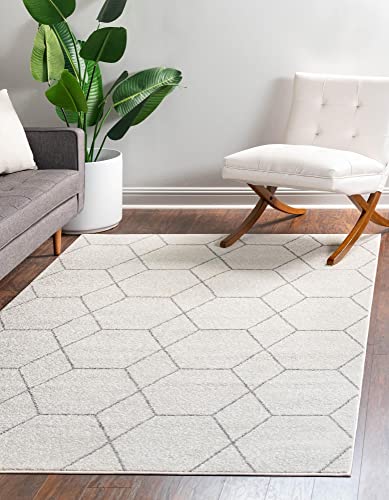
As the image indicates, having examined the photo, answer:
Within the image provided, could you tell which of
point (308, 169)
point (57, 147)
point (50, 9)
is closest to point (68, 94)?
point (57, 147)

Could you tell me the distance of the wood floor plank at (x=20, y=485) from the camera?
2033mm

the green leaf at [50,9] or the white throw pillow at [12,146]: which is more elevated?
the green leaf at [50,9]

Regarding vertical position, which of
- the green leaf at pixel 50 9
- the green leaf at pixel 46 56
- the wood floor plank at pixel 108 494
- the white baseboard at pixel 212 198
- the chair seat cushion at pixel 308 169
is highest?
the green leaf at pixel 50 9

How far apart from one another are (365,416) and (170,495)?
0.67m

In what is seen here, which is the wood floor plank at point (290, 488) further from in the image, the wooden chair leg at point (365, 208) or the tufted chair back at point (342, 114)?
the tufted chair back at point (342, 114)

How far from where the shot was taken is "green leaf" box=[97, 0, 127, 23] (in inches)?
156

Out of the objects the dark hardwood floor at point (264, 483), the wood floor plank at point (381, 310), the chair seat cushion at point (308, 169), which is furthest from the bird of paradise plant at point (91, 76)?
the dark hardwood floor at point (264, 483)

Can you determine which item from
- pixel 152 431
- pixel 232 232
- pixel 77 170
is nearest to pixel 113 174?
pixel 77 170

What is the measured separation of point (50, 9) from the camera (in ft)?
12.7

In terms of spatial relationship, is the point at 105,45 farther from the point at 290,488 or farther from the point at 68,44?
the point at 290,488

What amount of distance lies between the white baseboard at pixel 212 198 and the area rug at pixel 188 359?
63cm

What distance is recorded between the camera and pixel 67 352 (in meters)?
2.82

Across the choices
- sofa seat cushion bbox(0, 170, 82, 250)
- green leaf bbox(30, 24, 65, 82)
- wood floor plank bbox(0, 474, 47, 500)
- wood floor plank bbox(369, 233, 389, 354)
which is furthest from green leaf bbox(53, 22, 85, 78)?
wood floor plank bbox(0, 474, 47, 500)

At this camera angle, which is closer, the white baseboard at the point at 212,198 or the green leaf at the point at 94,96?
the green leaf at the point at 94,96
